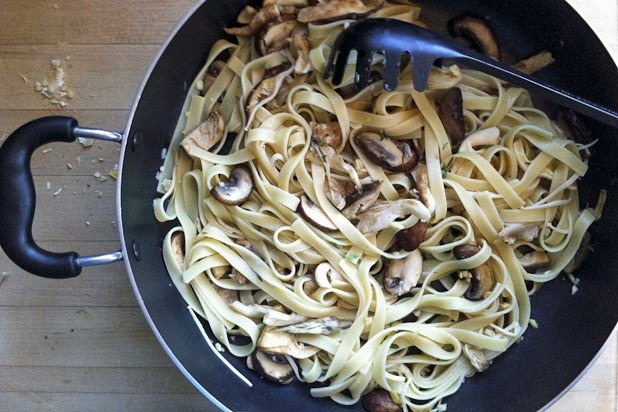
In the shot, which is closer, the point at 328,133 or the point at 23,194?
the point at 23,194

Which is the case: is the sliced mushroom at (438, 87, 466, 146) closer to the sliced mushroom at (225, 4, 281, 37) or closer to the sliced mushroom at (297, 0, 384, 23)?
the sliced mushroom at (297, 0, 384, 23)

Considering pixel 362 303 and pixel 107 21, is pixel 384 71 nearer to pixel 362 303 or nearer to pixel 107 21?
pixel 362 303

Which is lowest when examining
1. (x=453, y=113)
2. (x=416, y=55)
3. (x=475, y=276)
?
(x=475, y=276)

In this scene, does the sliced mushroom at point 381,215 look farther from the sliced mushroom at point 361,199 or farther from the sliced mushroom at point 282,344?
the sliced mushroom at point 282,344

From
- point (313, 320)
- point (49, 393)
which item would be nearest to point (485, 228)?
point (313, 320)

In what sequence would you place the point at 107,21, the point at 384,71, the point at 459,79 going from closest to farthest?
the point at 384,71 → the point at 459,79 → the point at 107,21

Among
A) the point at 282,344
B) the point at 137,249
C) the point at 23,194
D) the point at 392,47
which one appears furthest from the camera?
the point at 282,344

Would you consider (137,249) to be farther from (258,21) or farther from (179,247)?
(258,21)

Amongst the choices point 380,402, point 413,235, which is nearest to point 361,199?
point 413,235
